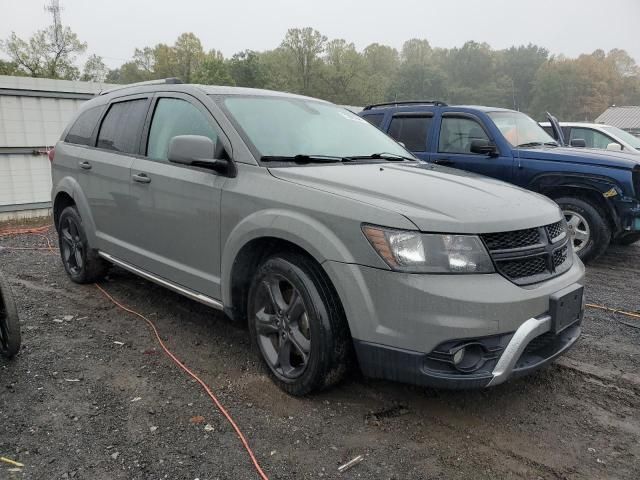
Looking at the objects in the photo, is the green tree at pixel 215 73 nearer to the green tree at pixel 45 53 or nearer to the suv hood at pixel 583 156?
the green tree at pixel 45 53

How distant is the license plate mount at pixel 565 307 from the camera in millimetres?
2619

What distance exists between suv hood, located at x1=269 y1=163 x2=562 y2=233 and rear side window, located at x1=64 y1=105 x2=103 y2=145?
8.72ft

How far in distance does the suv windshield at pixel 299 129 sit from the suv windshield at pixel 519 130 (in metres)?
3.27

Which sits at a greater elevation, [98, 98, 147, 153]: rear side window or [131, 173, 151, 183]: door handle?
[98, 98, 147, 153]: rear side window

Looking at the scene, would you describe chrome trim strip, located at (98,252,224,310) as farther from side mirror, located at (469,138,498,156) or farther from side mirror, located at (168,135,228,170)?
side mirror, located at (469,138,498,156)

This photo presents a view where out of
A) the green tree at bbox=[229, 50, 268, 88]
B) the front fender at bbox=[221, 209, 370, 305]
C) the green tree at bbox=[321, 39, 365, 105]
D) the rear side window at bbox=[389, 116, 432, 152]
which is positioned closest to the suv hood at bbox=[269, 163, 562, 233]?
the front fender at bbox=[221, 209, 370, 305]

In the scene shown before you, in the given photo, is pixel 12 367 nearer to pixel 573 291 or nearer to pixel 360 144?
pixel 360 144

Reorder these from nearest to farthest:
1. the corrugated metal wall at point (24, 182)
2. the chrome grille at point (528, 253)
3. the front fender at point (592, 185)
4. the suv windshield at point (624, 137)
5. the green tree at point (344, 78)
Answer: the chrome grille at point (528, 253) → the front fender at point (592, 185) → the corrugated metal wall at point (24, 182) → the suv windshield at point (624, 137) → the green tree at point (344, 78)

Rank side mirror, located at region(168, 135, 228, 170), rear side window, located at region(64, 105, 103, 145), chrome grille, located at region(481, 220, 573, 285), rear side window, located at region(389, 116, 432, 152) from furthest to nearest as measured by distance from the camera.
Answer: rear side window, located at region(389, 116, 432, 152)
rear side window, located at region(64, 105, 103, 145)
side mirror, located at region(168, 135, 228, 170)
chrome grille, located at region(481, 220, 573, 285)

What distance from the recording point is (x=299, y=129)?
3.57 metres

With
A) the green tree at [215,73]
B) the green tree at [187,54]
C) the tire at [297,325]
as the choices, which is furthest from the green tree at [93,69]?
the tire at [297,325]

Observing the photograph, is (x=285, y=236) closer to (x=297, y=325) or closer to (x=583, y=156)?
(x=297, y=325)

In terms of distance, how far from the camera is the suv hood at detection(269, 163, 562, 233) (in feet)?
8.23

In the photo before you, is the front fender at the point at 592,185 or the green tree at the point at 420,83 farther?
the green tree at the point at 420,83
